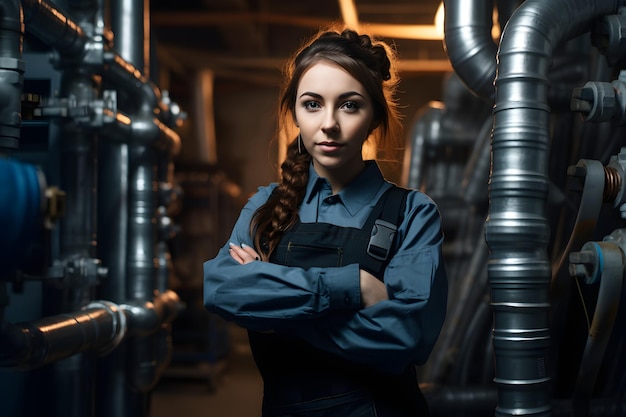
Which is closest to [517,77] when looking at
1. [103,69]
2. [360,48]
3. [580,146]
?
[360,48]

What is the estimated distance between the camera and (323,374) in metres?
1.37

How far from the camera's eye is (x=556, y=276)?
187cm

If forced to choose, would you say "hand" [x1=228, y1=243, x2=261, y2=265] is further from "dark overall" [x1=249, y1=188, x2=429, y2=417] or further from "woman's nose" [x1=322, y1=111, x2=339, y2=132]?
"woman's nose" [x1=322, y1=111, x2=339, y2=132]

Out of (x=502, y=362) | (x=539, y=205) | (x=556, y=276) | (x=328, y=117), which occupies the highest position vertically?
(x=328, y=117)

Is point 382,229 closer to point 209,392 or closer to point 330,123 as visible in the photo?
point 330,123

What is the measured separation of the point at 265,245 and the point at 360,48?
1.36 feet

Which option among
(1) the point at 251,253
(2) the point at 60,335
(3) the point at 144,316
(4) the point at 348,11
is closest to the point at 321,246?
(1) the point at 251,253

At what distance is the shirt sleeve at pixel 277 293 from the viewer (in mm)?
1264

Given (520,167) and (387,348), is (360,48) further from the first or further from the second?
(387,348)

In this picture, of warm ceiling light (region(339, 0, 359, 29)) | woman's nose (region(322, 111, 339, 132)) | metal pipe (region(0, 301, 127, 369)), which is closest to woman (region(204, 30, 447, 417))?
woman's nose (region(322, 111, 339, 132))

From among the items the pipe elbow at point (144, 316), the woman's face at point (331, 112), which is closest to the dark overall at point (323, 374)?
the woman's face at point (331, 112)

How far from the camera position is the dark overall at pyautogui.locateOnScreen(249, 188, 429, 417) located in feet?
4.42

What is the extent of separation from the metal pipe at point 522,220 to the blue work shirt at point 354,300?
244mm

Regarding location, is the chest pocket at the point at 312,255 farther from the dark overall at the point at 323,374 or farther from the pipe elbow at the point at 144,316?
the pipe elbow at the point at 144,316
